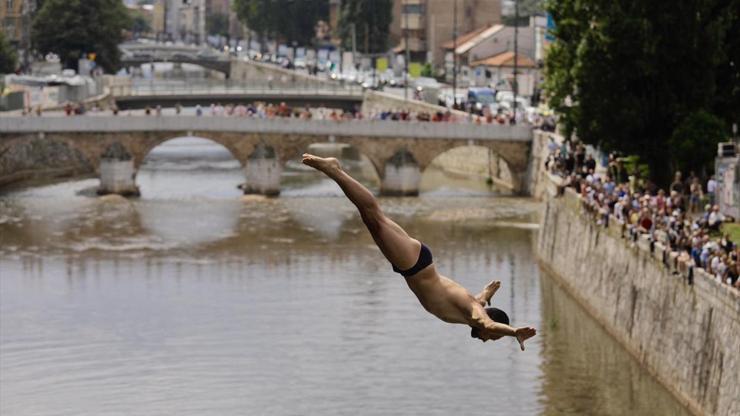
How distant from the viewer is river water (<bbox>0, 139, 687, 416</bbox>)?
49.3m

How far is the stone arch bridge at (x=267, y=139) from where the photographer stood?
9575cm

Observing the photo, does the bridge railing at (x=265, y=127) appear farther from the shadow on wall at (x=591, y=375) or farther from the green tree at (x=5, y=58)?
the green tree at (x=5, y=58)

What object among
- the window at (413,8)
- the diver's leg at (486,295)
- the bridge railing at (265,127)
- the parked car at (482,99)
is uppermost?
the window at (413,8)

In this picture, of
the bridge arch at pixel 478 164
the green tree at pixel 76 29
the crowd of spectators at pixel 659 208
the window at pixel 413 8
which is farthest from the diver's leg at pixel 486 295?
the window at pixel 413 8

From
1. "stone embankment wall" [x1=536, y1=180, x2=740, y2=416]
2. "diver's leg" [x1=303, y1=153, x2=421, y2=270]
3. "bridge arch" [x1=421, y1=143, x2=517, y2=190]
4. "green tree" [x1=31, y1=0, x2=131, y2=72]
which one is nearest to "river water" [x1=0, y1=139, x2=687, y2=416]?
"stone embankment wall" [x1=536, y1=180, x2=740, y2=416]

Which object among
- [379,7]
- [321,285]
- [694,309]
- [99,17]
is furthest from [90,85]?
[694,309]

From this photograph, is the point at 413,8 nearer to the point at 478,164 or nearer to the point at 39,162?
the point at 478,164

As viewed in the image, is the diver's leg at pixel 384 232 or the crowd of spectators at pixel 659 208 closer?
the diver's leg at pixel 384 232

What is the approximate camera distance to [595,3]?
2662 inches

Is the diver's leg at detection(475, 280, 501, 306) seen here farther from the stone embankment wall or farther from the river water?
the river water

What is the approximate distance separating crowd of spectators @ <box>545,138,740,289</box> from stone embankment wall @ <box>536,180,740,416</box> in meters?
0.33

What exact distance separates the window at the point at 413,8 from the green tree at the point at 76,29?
40.0 metres

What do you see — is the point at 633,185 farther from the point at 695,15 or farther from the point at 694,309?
the point at 694,309

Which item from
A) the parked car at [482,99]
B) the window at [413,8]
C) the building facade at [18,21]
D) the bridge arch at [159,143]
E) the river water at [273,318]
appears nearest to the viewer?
the river water at [273,318]
